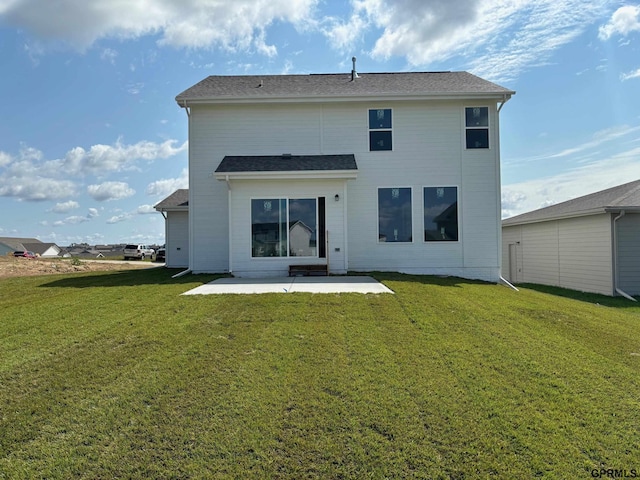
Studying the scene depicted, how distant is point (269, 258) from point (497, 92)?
8.93m

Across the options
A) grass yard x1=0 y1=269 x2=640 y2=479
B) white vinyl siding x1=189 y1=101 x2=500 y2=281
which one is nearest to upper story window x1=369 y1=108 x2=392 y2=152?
white vinyl siding x1=189 y1=101 x2=500 y2=281

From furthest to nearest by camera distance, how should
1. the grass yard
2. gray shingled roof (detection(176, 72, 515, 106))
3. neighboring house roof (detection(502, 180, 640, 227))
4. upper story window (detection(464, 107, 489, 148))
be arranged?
1. neighboring house roof (detection(502, 180, 640, 227))
2. upper story window (detection(464, 107, 489, 148))
3. gray shingled roof (detection(176, 72, 515, 106))
4. the grass yard

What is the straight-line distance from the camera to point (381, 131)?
472 inches

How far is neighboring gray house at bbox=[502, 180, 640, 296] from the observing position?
12469 mm

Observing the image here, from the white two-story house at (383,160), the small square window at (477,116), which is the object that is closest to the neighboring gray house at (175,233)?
the white two-story house at (383,160)

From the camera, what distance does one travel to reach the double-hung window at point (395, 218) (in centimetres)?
1185

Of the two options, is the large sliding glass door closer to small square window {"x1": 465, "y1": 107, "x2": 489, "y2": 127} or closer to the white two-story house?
the white two-story house

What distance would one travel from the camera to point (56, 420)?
336 centimetres

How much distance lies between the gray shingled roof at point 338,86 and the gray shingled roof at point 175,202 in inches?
202

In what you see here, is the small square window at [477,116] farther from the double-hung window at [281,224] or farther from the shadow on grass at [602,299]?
the shadow on grass at [602,299]

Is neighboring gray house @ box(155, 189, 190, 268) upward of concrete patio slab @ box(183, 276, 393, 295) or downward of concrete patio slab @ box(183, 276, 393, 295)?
upward

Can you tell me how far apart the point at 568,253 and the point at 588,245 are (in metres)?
1.19

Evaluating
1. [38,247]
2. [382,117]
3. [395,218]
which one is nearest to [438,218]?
[395,218]

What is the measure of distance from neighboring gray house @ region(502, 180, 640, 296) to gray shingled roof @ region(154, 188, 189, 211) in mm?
15831
